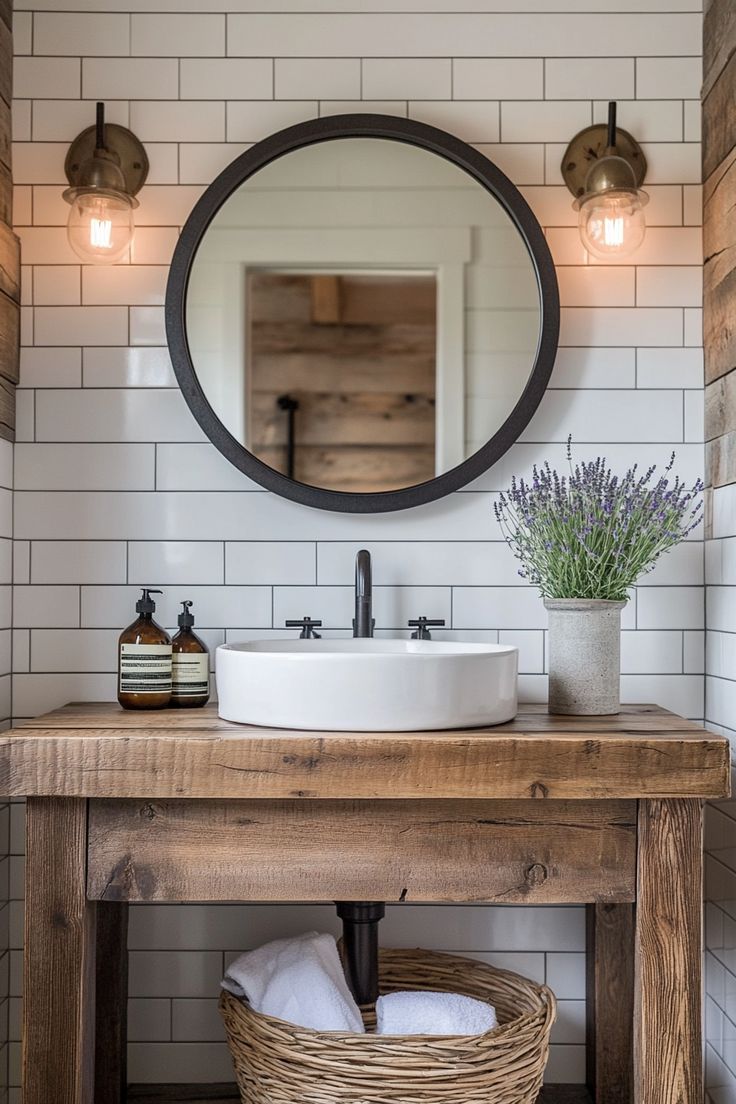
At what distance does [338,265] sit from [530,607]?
78 cm

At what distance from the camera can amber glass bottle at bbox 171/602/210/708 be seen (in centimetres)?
179

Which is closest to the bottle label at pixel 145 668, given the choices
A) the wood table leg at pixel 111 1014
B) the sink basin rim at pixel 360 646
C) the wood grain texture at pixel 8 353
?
the sink basin rim at pixel 360 646

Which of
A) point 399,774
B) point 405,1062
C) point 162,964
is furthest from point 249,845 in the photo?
point 162,964

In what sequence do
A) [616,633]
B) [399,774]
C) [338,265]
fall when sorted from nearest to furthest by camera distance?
[399,774] < [616,633] < [338,265]

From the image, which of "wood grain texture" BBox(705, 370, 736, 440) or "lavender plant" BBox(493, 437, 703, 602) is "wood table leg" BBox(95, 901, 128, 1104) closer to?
"lavender plant" BBox(493, 437, 703, 602)

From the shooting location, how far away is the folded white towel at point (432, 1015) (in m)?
1.58

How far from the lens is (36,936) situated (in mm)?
1437

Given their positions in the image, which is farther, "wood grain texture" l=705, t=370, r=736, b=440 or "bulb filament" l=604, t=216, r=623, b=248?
"bulb filament" l=604, t=216, r=623, b=248

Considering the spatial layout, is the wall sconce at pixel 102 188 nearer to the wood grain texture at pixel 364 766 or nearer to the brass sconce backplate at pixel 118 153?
the brass sconce backplate at pixel 118 153

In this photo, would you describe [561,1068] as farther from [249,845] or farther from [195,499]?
[195,499]

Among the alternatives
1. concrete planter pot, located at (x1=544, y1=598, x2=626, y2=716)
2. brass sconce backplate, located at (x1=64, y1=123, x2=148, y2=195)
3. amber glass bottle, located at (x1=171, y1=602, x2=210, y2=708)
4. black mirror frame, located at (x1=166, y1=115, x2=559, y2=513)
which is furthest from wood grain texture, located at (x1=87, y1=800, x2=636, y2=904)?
brass sconce backplate, located at (x1=64, y1=123, x2=148, y2=195)

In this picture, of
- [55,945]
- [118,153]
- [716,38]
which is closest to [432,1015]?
[55,945]

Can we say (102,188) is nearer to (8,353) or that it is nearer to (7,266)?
(7,266)

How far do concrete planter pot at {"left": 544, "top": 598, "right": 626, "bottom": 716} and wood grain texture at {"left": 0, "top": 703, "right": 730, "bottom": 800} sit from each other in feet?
0.79
